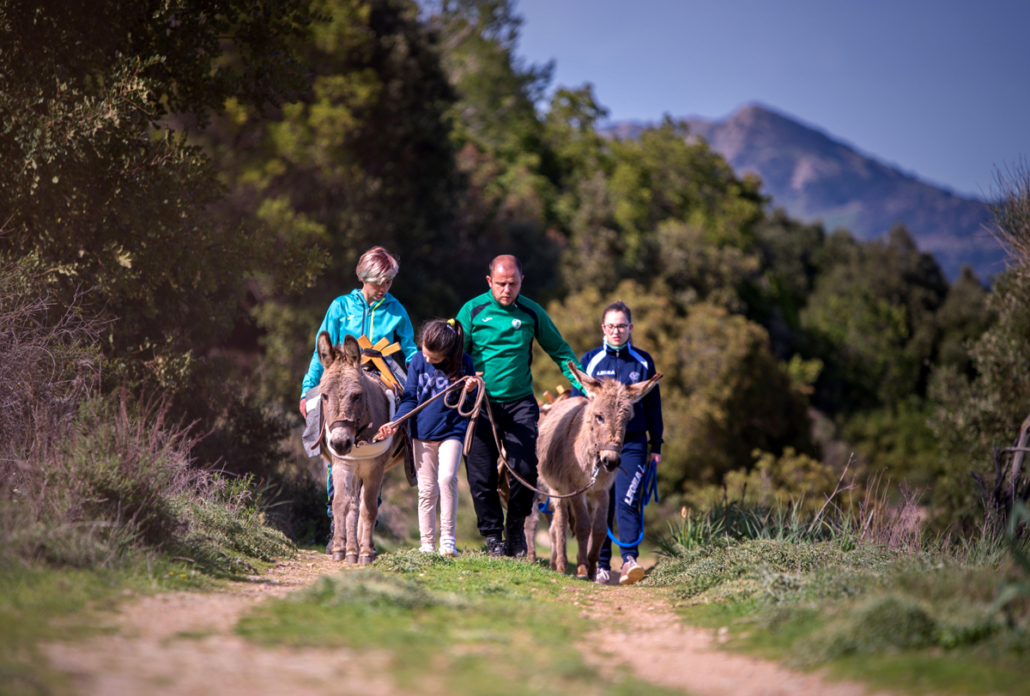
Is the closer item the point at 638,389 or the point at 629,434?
the point at 638,389

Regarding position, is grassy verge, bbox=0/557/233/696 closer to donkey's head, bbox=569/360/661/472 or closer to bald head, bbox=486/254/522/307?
donkey's head, bbox=569/360/661/472

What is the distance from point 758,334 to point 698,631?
2758 centimetres

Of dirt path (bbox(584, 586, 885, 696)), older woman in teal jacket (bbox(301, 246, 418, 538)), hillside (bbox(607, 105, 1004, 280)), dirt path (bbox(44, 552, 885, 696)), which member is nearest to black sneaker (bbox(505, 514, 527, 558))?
older woman in teal jacket (bbox(301, 246, 418, 538))

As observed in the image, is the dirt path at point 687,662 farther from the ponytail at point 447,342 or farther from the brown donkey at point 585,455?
the ponytail at point 447,342

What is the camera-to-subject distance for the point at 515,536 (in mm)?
8602

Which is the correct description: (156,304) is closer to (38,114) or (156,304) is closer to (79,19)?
(38,114)

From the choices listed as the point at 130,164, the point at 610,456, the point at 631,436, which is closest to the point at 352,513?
the point at 610,456

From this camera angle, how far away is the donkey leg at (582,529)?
8.52 metres

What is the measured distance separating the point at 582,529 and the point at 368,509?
2277 millimetres

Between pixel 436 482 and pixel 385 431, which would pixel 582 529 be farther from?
pixel 385 431

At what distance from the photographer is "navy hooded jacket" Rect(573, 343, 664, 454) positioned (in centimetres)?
869

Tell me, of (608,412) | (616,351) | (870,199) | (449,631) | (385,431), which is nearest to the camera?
(449,631)

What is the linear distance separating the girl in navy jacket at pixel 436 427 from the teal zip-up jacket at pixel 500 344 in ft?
0.94

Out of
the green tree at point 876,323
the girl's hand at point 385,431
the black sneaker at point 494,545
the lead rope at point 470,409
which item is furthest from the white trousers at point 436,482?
the green tree at point 876,323
